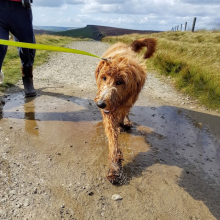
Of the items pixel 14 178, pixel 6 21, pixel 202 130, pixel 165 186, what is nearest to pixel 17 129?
pixel 14 178

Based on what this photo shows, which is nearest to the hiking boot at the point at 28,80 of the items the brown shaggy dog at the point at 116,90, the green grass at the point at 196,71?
the brown shaggy dog at the point at 116,90

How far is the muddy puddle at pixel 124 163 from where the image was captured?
2.12 m

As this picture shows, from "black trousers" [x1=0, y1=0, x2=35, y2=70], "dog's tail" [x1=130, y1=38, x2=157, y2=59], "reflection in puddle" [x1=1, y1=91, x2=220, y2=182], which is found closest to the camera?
"reflection in puddle" [x1=1, y1=91, x2=220, y2=182]

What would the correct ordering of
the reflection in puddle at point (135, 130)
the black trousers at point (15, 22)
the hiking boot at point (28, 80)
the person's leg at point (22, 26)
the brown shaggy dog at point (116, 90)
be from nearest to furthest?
1. the brown shaggy dog at point (116, 90)
2. the reflection in puddle at point (135, 130)
3. the black trousers at point (15, 22)
4. the person's leg at point (22, 26)
5. the hiking boot at point (28, 80)

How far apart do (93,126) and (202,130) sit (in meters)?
2.06

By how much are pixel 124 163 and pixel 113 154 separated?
0.26 m

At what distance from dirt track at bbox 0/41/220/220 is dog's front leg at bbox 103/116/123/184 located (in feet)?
0.35

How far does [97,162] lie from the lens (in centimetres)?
278

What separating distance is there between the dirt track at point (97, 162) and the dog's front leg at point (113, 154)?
0.11m

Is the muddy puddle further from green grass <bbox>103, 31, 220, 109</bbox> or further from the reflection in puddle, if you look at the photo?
green grass <bbox>103, 31, 220, 109</bbox>

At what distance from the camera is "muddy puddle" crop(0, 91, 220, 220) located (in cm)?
212

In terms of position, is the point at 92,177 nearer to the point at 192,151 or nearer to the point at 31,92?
the point at 192,151

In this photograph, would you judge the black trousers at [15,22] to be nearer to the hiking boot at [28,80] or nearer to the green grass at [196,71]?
the hiking boot at [28,80]

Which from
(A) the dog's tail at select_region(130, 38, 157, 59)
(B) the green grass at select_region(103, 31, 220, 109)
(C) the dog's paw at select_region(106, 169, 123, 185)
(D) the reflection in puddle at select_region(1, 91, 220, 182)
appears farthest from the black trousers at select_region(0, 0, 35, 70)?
(B) the green grass at select_region(103, 31, 220, 109)
